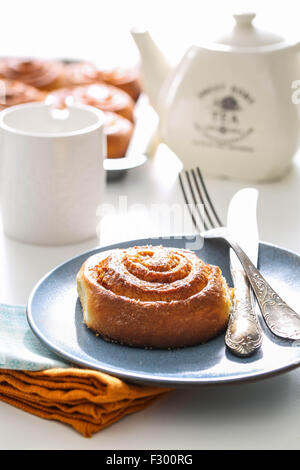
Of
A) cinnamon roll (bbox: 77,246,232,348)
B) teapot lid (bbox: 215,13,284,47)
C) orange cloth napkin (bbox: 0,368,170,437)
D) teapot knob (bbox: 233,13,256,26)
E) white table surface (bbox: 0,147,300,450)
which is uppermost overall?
teapot knob (bbox: 233,13,256,26)

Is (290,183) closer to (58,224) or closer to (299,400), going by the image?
(58,224)

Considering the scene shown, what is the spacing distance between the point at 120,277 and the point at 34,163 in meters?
0.32

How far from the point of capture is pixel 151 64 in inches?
51.3

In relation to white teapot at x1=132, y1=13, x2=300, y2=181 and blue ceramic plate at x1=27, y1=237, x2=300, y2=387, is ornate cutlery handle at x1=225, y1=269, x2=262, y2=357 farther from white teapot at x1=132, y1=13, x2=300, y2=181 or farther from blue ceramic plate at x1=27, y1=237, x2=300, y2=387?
white teapot at x1=132, y1=13, x2=300, y2=181

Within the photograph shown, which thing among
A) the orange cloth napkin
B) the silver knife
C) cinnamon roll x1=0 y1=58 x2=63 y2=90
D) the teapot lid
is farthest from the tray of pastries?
the orange cloth napkin

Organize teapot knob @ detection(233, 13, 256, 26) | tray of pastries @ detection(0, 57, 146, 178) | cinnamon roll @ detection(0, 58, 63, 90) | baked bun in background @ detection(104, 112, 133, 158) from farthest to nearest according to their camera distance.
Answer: cinnamon roll @ detection(0, 58, 63, 90) < tray of pastries @ detection(0, 57, 146, 178) < baked bun in background @ detection(104, 112, 133, 158) < teapot knob @ detection(233, 13, 256, 26)

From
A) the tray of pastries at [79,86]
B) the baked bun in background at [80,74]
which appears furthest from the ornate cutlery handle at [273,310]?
the baked bun in background at [80,74]

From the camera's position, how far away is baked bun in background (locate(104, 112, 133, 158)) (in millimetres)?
1358

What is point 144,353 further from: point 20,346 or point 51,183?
point 51,183

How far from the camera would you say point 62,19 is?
9.78 ft

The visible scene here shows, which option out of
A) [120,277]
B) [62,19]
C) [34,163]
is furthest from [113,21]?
[120,277]

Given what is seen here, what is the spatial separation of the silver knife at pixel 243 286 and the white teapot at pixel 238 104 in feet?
0.70

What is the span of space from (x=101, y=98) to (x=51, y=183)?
2.20ft

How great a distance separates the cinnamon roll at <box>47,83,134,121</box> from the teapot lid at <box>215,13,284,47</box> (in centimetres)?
41
